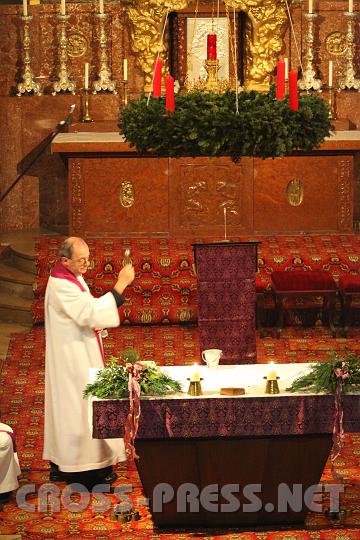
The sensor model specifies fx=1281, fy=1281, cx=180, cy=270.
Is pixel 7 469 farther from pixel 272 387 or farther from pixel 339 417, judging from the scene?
pixel 339 417

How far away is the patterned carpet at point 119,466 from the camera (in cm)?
812

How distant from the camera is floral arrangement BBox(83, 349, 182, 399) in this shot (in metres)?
7.80

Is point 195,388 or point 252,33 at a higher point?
point 252,33

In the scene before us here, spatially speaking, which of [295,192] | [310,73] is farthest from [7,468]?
[310,73]

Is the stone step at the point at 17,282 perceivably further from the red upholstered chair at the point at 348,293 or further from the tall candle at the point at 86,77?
the red upholstered chair at the point at 348,293

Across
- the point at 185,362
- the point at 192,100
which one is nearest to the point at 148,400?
the point at 192,100

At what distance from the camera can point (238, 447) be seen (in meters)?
7.92

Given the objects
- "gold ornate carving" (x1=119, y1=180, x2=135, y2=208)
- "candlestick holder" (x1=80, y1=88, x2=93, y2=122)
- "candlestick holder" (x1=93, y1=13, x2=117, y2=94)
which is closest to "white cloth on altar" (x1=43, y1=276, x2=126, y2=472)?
"gold ornate carving" (x1=119, y1=180, x2=135, y2=208)

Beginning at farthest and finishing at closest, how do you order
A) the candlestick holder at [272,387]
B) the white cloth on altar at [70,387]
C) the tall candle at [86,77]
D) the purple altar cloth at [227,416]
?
the tall candle at [86,77], the white cloth on altar at [70,387], the candlestick holder at [272,387], the purple altar cloth at [227,416]

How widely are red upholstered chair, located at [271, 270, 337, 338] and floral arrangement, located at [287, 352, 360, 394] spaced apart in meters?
5.45

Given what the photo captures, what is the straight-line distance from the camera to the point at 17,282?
14.6m

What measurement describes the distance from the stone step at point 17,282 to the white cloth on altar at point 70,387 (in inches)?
222

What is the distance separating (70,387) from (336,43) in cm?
896

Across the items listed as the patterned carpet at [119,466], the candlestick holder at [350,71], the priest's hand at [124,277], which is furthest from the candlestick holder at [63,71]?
the priest's hand at [124,277]
